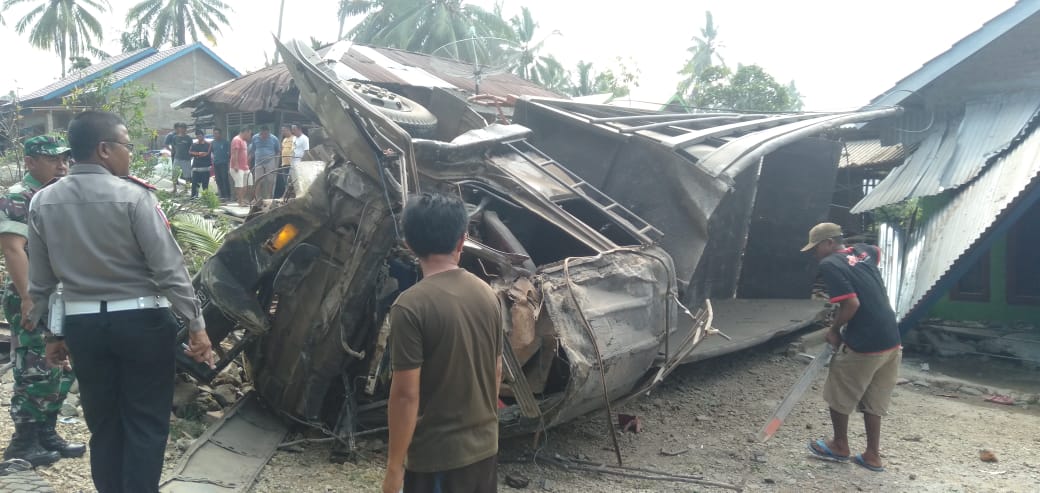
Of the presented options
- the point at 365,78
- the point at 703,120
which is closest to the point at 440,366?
the point at 703,120

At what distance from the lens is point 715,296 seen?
6.83 m

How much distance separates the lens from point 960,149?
23.7 ft

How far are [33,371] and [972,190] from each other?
299 inches

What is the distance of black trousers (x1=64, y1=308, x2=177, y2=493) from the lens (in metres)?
2.76

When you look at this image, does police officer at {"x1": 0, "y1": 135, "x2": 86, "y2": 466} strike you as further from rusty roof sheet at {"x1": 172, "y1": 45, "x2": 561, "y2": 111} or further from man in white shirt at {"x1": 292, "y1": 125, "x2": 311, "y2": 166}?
rusty roof sheet at {"x1": 172, "y1": 45, "x2": 561, "y2": 111}

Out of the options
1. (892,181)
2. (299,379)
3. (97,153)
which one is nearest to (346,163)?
(299,379)

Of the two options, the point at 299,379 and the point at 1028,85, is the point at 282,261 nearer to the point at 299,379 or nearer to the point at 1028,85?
the point at 299,379

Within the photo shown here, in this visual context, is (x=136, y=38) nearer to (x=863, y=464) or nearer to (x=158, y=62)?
(x=158, y=62)

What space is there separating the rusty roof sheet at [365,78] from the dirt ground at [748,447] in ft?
24.1

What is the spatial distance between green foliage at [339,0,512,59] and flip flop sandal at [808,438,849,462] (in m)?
23.1

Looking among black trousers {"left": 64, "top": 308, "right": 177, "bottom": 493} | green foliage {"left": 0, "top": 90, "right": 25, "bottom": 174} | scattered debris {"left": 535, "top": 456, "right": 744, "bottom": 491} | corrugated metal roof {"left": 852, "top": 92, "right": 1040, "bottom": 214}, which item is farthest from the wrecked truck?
green foliage {"left": 0, "top": 90, "right": 25, "bottom": 174}

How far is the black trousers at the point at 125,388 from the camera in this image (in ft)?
9.06

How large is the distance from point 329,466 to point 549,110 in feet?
11.5

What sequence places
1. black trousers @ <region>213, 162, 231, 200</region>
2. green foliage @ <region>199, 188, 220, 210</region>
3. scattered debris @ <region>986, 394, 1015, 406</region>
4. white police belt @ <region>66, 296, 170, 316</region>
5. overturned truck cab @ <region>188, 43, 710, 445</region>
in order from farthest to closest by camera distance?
black trousers @ <region>213, 162, 231, 200</region>
green foliage @ <region>199, 188, 220, 210</region>
scattered debris @ <region>986, 394, 1015, 406</region>
overturned truck cab @ <region>188, 43, 710, 445</region>
white police belt @ <region>66, 296, 170, 316</region>
